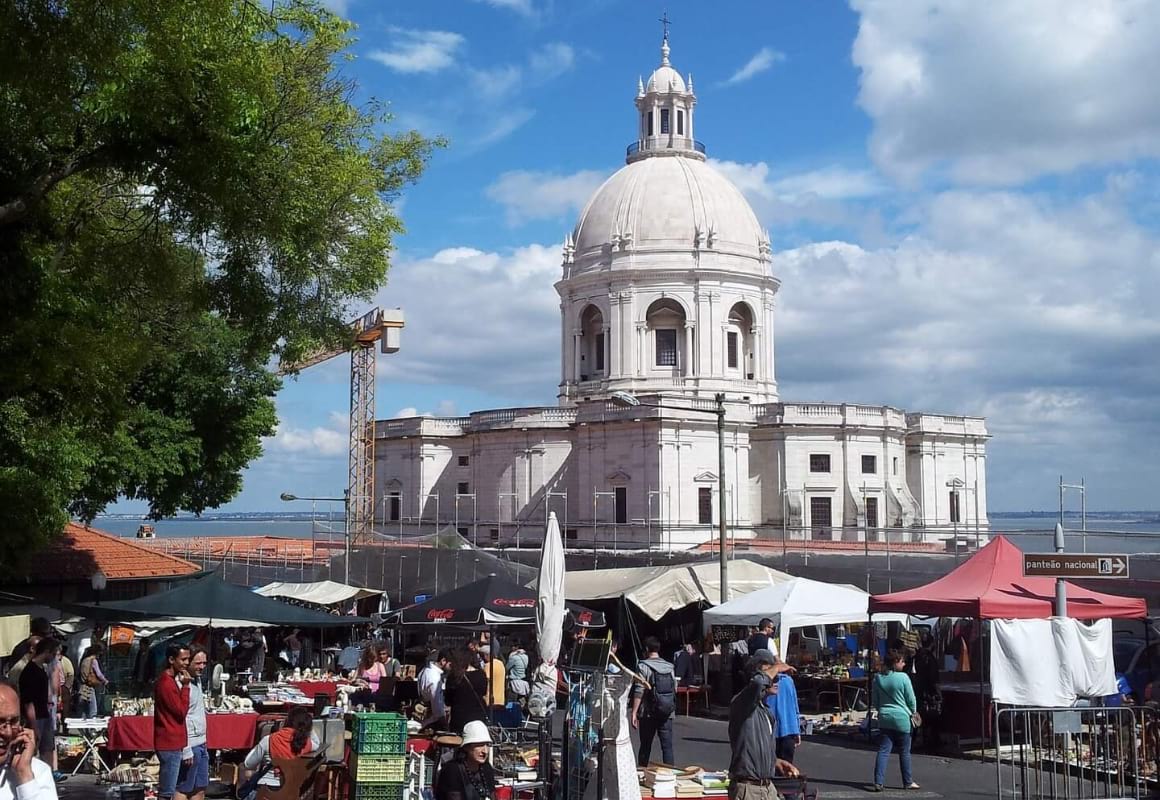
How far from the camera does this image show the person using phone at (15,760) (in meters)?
5.80

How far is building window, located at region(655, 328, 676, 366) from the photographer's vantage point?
60.4m

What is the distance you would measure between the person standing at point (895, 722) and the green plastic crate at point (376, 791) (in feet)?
20.8

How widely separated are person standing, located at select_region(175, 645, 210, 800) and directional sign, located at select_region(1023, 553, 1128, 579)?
9072mm

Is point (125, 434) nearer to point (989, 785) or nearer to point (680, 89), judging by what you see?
point (989, 785)

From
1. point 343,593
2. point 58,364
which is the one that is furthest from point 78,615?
point 343,593

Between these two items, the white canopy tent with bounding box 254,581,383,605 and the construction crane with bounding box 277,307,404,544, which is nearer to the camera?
the white canopy tent with bounding box 254,581,383,605

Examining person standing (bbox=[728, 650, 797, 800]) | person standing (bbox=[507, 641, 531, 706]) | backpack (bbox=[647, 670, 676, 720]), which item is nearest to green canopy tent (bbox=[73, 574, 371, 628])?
person standing (bbox=[507, 641, 531, 706])

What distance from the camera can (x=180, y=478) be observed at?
27.0 m

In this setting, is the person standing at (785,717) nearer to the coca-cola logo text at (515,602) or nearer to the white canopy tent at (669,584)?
the coca-cola logo text at (515,602)

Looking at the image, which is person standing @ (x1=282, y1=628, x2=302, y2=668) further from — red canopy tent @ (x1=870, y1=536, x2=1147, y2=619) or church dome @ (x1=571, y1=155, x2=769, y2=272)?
church dome @ (x1=571, y1=155, x2=769, y2=272)

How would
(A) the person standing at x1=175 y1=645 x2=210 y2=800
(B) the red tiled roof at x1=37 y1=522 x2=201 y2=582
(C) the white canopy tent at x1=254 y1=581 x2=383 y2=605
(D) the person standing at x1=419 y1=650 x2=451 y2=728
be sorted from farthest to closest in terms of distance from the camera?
(C) the white canopy tent at x1=254 y1=581 x2=383 y2=605, (B) the red tiled roof at x1=37 y1=522 x2=201 y2=582, (D) the person standing at x1=419 y1=650 x2=451 y2=728, (A) the person standing at x1=175 y1=645 x2=210 y2=800

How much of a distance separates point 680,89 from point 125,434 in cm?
4624

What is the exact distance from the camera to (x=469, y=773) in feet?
32.9

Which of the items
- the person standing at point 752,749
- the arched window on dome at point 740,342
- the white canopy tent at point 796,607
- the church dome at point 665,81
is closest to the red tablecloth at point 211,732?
the person standing at point 752,749
